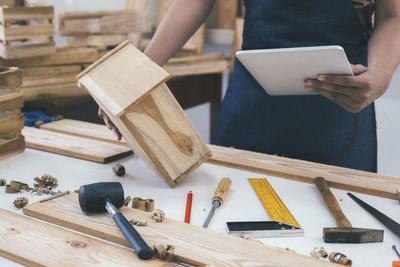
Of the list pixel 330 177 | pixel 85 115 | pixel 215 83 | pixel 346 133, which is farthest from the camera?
pixel 215 83

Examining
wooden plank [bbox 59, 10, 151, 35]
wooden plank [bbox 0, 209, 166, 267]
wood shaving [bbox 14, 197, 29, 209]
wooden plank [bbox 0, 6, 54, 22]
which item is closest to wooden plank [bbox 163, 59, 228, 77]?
wooden plank [bbox 59, 10, 151, 35]

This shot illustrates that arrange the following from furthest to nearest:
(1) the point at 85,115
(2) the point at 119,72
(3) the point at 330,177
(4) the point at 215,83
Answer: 1. (4) the point at 215,83
2. (1) the point at 85,115
3. (3) the point at 330,177
4. (2) the point at 119,72

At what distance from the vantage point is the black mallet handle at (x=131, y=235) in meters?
0.73

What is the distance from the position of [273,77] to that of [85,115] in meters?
1.00

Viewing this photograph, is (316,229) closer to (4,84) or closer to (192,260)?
(192,260)

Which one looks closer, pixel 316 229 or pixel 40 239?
pixel 40 239

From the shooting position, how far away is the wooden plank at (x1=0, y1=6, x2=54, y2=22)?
5.42 feet

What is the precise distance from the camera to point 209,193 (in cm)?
105

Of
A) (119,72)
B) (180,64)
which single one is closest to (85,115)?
(180,64)

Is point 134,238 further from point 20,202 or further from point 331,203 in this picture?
point 331,203

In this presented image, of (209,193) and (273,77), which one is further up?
(273,77)

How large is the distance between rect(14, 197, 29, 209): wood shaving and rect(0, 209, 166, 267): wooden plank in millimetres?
73

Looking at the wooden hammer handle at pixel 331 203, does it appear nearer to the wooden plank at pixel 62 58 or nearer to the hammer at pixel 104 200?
the hammer at pixel 104 200

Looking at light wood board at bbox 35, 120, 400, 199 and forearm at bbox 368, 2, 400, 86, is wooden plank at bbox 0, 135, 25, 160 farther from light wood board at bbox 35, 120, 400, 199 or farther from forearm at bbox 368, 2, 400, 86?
forearm at bbox 368, 2, 400, 86
